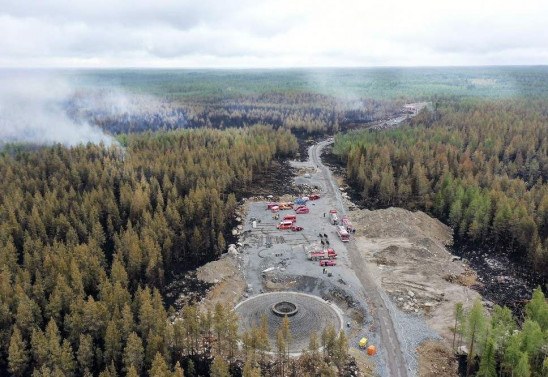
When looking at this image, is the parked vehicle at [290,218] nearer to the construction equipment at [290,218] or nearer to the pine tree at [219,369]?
the construction equipment at [290,218]

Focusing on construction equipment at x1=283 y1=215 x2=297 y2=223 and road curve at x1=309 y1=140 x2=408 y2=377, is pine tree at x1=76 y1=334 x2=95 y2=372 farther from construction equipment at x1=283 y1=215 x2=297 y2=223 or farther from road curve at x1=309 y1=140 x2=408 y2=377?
construction equipment at x1=283 y1=215 x2=297 y2=223

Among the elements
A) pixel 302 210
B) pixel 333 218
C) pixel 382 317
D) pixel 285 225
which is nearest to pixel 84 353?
pixel 382 317

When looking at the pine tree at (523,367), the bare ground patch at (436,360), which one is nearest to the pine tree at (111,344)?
the bare ground patch at (436,360)

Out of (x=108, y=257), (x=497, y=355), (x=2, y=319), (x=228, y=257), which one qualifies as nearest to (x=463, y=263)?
(x=497, y=355)

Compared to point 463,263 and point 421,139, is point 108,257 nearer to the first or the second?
point 463,263

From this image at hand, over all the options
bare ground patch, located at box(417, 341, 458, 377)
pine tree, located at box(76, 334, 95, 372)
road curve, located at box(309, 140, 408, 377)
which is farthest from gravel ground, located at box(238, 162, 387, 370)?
pine tree, located at box(76, 334, 95, 372)

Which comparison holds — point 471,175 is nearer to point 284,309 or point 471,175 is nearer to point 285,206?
point 285,206
